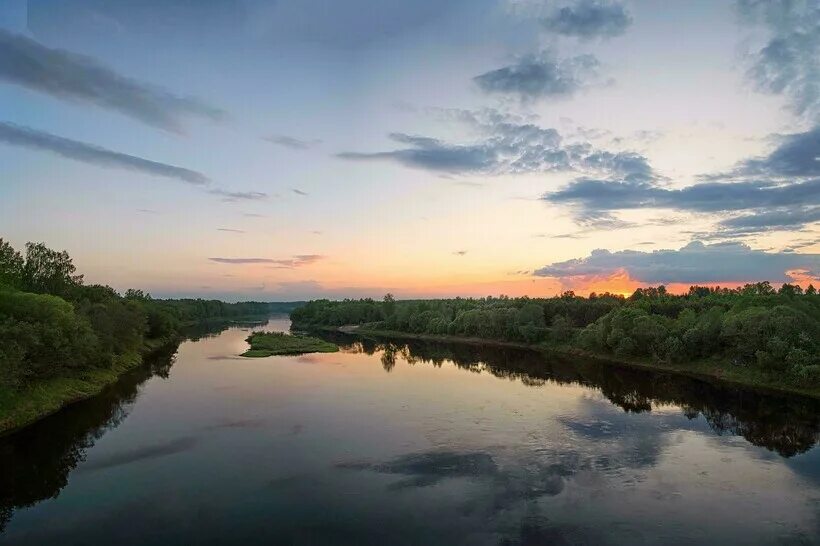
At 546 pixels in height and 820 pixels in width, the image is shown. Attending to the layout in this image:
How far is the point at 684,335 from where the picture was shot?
72750 millimetres

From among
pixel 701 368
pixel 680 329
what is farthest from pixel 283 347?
pixel 701 368

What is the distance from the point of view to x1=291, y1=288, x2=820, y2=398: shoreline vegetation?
57438mm

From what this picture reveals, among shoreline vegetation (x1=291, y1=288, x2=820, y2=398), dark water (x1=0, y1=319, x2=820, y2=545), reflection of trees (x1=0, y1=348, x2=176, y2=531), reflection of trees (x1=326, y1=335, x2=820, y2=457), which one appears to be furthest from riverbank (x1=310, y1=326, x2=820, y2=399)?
reflection of trees (x1=0, y1=348, x2=176, y2=531)

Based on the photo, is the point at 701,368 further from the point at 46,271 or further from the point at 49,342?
the point at 46,271

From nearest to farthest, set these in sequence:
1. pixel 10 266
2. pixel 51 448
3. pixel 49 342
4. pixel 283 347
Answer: pixel 51 448 < pixel 49 342 < pixel 10 266 < pixel 283 347

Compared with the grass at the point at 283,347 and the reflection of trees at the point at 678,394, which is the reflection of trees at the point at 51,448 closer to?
the grass at the point at 283,347

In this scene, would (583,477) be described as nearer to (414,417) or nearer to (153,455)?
(414,417)

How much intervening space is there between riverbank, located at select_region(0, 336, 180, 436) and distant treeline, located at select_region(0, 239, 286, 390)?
678 mm

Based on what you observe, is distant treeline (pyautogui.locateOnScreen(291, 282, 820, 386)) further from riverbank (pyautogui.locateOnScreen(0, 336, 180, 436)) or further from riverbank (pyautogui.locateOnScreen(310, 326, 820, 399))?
riverbank (pyautogui.locateOnScreen(0, 336, 180, 436))

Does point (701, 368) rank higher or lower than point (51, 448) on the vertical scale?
lower

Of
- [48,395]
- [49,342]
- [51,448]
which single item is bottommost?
[51,448]

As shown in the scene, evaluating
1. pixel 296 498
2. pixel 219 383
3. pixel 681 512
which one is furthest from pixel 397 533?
pixel 219 383

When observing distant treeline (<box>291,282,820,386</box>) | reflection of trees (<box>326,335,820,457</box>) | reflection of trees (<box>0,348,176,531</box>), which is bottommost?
reflection of trees (<box>326,335,820,457</box>)

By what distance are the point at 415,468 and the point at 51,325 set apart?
34.4 metres
